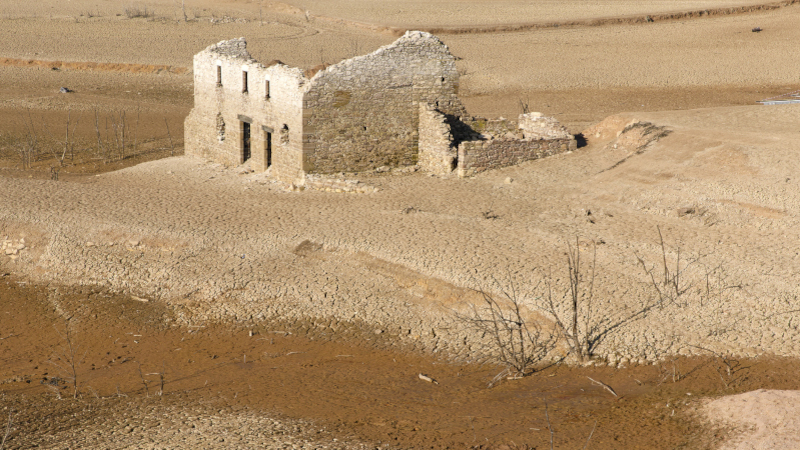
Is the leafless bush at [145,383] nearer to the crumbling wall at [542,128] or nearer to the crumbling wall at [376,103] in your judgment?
the crumbling wall at [376,103]

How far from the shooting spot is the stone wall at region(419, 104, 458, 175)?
61.5 ft

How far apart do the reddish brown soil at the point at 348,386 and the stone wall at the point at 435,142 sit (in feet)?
21.5

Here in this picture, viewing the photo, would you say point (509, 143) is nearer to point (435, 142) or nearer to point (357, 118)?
point (435, 142)

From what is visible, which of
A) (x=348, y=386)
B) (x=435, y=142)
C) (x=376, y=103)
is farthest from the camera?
(x=435, y=142)

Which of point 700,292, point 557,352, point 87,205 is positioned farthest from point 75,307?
point 700,292

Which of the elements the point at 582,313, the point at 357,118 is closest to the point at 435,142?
the point at 357,118

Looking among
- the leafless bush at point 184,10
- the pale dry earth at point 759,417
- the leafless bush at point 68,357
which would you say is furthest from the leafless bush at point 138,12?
the pale dry earth at point 759,417

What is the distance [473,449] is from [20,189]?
1257 centimetres

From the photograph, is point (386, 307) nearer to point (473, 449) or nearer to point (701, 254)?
point (473, 449)

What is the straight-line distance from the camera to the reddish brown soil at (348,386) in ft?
33.9

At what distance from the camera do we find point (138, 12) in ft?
140

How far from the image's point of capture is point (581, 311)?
12836 mm

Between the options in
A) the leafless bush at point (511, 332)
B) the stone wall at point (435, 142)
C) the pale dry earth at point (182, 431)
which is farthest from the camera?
the stone wall at point (435, 142)

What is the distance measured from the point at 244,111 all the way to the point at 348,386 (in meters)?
9.39
